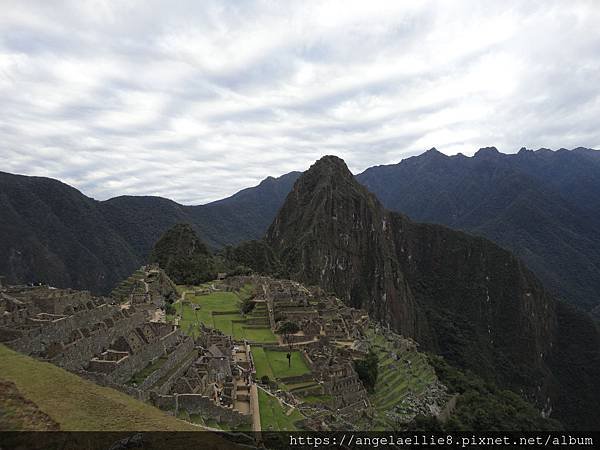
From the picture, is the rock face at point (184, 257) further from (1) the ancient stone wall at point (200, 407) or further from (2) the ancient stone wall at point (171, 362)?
(1) the ancient stone wall at point (200, 407)

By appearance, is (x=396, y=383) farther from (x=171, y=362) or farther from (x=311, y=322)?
(x=171, y=362)

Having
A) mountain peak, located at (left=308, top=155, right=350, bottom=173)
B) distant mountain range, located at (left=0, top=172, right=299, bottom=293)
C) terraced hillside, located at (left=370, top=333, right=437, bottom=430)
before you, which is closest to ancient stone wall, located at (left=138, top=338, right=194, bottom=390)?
terraced hillside, located at (left=370, top=333, right=437, bottom=430)

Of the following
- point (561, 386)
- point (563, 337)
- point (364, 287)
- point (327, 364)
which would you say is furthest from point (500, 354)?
point (327, 364)

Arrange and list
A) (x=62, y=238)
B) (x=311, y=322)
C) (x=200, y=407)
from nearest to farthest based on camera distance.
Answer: (x=200, y=407)
(x=311, y=322)
(x=62, y=238)

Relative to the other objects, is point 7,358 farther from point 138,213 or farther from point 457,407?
point 138,213

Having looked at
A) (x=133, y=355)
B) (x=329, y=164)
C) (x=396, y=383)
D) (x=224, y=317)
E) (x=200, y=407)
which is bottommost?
(x=396, y=383)

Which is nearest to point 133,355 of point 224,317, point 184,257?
point 224,317
